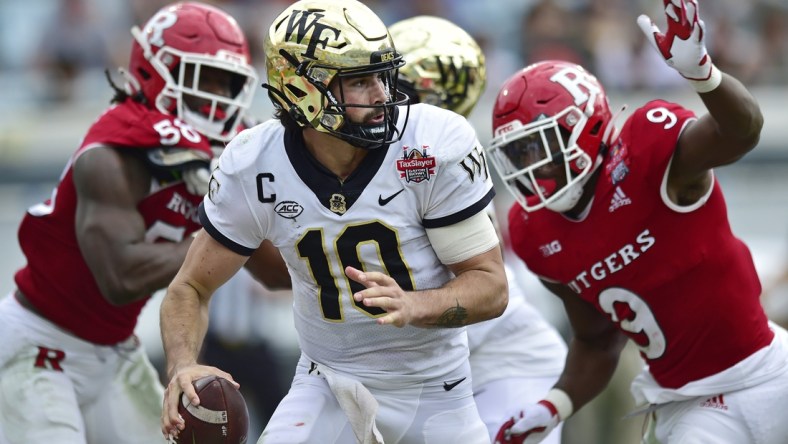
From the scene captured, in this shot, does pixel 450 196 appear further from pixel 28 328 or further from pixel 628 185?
pixel 28 328

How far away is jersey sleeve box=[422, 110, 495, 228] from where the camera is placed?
3705mm

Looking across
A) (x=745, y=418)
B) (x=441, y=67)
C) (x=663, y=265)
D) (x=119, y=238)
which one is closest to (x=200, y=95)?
(x=119, y=238)

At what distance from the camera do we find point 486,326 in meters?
5.01

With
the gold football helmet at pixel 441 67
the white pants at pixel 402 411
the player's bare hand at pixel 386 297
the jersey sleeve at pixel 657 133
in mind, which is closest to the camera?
the player's bare hand at pixel 386 297

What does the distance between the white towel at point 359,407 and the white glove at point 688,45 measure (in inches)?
54.6

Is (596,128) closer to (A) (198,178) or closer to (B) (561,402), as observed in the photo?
(B) (561,402)

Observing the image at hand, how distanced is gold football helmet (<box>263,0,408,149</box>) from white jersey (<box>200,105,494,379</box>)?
0.10 meters

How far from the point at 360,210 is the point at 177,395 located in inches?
29.6

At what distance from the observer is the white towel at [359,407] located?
3793 mm

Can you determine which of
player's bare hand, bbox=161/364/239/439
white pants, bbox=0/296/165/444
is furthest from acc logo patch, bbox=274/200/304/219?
white pants, bbox=0/296/165/444

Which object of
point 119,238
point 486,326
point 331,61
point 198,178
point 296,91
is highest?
point 331,61

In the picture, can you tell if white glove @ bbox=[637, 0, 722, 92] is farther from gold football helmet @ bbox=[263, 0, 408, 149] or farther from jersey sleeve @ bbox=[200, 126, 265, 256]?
jersey sleeve @ bbox=[200, 126, 265, 256]

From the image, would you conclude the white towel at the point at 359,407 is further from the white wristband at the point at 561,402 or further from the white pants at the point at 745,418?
the white pants at the point at 745,418

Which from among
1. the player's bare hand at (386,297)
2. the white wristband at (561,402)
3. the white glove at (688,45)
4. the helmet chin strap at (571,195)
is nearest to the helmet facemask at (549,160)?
the helmet chin strap at (571,195)
